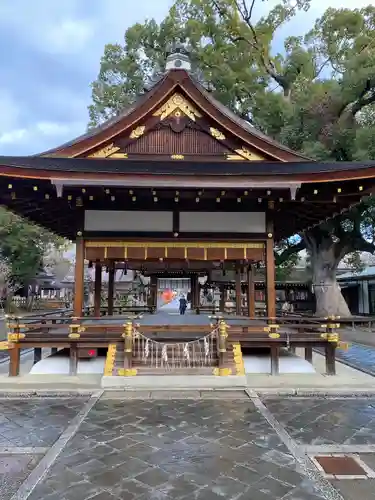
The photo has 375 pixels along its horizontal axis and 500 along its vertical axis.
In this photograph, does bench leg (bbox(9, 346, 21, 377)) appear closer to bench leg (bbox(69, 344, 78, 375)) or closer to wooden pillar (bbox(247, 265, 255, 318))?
bench leg (bbox(69, 344, 78, 375))

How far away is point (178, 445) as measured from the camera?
16.6 feet

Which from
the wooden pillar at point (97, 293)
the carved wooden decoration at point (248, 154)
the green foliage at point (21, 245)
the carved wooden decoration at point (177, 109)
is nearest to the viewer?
the carved wooden decoration at point (248, 154)

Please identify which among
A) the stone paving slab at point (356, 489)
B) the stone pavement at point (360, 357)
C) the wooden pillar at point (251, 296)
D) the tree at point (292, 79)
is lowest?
the stone pavement at point (360, 357)

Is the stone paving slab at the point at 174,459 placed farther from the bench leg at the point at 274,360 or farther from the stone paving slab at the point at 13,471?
the bench leg at the point at 274,360

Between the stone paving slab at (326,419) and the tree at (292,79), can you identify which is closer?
the stone paving slab at (326,419)

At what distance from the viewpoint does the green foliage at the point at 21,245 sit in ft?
118

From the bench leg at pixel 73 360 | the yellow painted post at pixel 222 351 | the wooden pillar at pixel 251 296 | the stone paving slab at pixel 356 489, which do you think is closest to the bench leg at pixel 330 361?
the yellow painted post at pixel 222 351

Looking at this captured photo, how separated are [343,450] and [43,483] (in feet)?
12.0

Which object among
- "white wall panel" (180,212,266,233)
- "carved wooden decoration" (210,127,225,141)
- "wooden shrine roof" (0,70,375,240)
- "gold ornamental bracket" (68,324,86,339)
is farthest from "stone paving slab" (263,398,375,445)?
"carved wooden decoration" (210,127,225,141)

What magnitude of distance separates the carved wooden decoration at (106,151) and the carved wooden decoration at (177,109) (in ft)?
4.77

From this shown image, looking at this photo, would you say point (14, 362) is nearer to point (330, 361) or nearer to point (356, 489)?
point (330, 361)

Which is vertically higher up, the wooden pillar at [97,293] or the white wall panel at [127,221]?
the white wall panel at [127,221]

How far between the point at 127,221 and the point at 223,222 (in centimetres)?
247

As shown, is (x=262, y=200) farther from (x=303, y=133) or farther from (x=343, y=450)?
(x=303, y=133)
